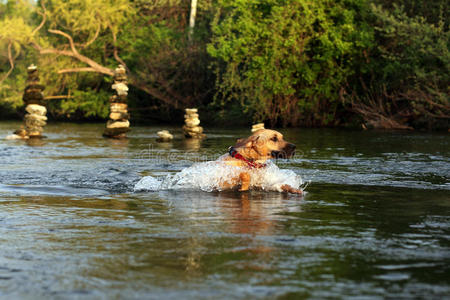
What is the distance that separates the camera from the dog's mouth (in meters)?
11.5

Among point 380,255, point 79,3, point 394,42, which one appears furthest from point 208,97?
point 380,255

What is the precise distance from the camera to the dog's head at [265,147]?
38.2 ft

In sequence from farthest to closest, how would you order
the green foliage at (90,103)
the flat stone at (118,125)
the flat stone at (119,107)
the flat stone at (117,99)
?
the green foliage at (90,103), the flat stone at (118,125), the flat stone at (119,107), the flat stone at (117,99)

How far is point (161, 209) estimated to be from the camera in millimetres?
10414

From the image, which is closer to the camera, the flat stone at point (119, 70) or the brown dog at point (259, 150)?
the brown dog at point (259, 150)

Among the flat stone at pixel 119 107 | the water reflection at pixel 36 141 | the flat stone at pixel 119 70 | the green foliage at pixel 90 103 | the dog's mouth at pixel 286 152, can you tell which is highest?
the flat stone at pixel 119 70

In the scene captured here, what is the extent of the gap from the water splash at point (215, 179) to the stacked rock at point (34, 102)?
63.4ft

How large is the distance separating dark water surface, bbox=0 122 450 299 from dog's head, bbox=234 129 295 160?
2.35ft

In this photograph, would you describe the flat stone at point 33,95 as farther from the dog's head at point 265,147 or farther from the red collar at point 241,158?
Result: the dog's head at point 265,147

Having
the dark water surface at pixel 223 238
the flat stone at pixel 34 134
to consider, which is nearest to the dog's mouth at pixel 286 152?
the dark water surface at pixel 223 238

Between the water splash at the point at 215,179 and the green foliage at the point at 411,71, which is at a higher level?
the green foliage at the point at 411,71

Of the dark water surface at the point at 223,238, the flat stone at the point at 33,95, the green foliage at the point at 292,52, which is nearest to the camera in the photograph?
the dark water surface at the point at 223,238

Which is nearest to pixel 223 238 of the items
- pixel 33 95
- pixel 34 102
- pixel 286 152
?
pixel 286 152

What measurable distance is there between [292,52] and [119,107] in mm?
14423
